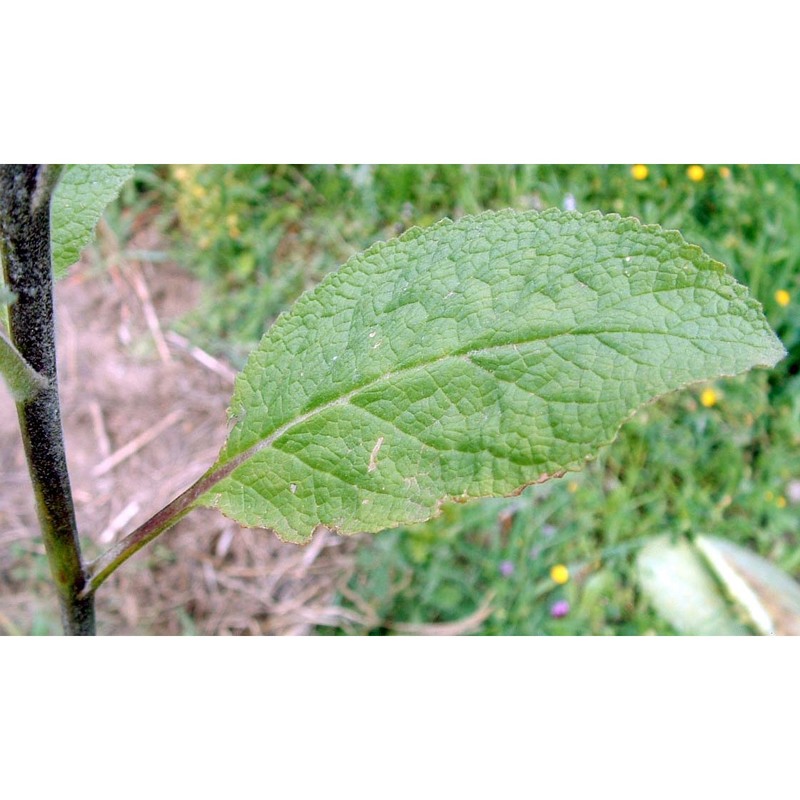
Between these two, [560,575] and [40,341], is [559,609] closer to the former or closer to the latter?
[560,575]

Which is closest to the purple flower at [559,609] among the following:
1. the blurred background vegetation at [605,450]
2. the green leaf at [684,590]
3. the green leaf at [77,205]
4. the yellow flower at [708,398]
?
the blurred background vegetation at [605,450]

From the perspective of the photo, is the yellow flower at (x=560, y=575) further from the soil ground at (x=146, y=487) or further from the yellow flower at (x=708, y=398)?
the yellow flower at (x=708, y=398)

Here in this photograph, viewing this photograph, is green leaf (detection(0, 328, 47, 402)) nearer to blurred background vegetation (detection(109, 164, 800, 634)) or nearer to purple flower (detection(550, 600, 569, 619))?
blurred background vegetation (detection(109, 164, 800, 634))

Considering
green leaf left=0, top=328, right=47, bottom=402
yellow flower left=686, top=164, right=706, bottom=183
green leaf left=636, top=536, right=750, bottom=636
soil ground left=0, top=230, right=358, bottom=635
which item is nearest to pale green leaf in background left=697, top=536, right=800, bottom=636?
green leaf left=636, top=536, right=750, bottom=636

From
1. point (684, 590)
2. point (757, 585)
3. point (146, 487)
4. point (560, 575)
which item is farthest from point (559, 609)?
point (146, 487)

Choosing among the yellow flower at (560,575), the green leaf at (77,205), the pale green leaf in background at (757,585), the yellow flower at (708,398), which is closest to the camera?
the green leaf at (77,205)

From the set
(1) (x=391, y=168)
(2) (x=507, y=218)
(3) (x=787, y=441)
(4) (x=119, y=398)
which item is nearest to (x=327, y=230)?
(1) (x=391, y=168)
